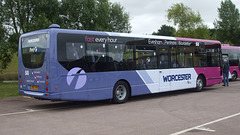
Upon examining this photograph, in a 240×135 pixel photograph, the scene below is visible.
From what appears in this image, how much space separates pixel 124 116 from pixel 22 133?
10.3 ft

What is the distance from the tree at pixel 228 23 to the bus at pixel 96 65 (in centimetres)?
5520

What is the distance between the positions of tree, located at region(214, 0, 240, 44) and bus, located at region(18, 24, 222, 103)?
181 ft

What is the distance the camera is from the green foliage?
24.6 metres

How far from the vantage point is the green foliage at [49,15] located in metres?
24.6

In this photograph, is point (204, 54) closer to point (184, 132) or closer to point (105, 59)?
point (105, 59)

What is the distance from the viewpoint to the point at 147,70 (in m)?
12.5

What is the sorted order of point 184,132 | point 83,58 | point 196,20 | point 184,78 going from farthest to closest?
point 196,20
point 184,78
point 83,58
point 184,132

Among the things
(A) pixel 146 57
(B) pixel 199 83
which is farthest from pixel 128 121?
(B) pixel 199 83

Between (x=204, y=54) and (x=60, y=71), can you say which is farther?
(x=204, y=54)

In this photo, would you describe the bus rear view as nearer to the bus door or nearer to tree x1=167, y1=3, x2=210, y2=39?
the bus door

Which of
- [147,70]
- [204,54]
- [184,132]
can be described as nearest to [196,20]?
[204,54]

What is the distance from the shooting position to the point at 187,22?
1825 inches

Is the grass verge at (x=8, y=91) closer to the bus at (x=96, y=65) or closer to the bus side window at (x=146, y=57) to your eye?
the bus at (x=96, y=65)

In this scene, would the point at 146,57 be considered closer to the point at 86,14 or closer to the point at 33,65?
the point at 33,65
